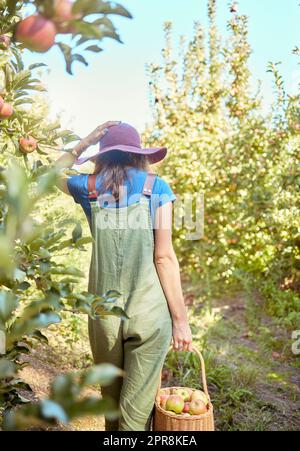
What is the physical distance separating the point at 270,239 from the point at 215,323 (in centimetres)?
115

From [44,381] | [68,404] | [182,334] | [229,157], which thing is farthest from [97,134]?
[229,157]

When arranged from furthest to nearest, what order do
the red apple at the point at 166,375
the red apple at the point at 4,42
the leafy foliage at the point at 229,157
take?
the leafy foliage at the point at 229,157 → the red apple at the point at 166,375 → the red apple at the point at 4,42

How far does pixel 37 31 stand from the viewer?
2.57 feet

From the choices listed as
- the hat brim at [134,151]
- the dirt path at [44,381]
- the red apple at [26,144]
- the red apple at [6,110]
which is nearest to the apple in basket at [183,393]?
the dirt path at [44,381]

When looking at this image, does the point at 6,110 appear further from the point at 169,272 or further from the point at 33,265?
the point at 169,272

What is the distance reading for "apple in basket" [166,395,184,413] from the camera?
6.19ft

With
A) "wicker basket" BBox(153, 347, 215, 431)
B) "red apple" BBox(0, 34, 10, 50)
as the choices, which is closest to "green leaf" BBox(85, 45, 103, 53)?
"red apple" BBox(0, 34, 10, 50)

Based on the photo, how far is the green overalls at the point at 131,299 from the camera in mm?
1678

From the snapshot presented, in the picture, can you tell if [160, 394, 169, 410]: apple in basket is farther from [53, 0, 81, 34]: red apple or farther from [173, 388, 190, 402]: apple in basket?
[53, 0, 81, 34]: red apple

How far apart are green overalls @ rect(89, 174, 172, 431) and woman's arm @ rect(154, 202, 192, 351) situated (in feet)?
0.08

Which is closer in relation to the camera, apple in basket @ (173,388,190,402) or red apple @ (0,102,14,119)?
red apple @ (0,102,14,119)

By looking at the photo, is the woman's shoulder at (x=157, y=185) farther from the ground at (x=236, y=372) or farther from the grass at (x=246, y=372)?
the grass at (x=246, y=372)

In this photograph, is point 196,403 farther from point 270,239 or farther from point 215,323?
point 270,239

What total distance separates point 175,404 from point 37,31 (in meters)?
1.53
